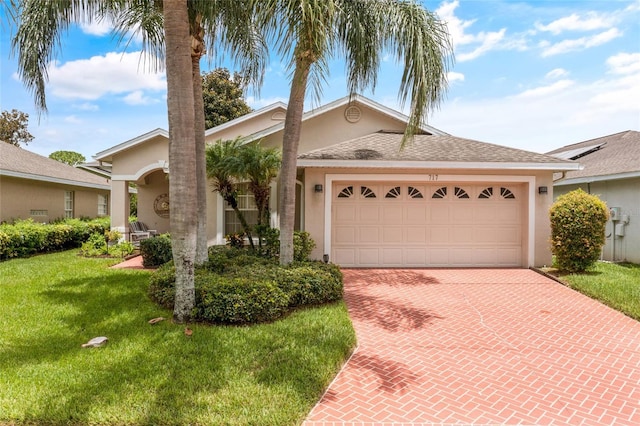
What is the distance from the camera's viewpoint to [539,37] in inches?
428

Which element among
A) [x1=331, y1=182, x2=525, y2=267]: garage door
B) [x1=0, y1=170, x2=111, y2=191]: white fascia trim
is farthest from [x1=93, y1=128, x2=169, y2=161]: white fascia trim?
[x1=331, y1=182, x2=525, y2=267]: garage door

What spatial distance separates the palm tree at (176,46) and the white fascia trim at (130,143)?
22.2ft

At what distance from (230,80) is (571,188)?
25474 mm

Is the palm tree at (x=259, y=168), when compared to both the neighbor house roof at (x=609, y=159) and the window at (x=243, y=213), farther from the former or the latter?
the neighbor house roof at (x=609, y=159)

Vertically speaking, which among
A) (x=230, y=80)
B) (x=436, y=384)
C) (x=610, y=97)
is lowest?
(x=436, y=384)

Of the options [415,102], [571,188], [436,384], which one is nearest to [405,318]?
[436,384]

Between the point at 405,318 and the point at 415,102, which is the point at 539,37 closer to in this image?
the point at 415,102

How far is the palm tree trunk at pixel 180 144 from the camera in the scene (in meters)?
5.97

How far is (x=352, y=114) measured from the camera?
1381 centimetres

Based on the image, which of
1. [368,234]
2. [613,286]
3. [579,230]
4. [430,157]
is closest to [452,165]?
[430,157]

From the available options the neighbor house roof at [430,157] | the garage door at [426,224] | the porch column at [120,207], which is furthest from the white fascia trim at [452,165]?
the porch column at [120,207]

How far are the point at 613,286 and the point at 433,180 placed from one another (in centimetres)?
494

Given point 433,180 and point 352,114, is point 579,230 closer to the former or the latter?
point 433,180

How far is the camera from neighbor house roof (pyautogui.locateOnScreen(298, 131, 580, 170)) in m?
10.7
